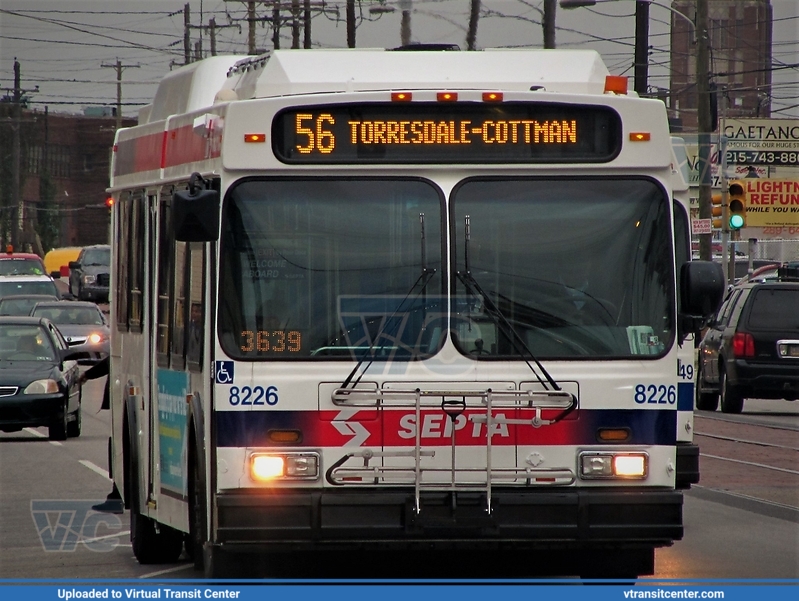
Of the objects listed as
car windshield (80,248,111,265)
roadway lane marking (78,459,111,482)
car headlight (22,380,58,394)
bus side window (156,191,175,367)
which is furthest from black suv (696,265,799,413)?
car windshield (80,248,111,265)

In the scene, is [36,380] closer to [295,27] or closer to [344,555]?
[344,555]

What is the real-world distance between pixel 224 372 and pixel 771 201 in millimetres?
50489

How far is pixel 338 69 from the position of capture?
866 centimetres

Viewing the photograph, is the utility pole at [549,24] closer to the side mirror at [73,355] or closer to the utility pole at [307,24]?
the side mirror at [73,355]

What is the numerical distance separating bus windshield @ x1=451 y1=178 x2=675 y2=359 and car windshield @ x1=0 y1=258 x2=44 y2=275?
44.2 meters

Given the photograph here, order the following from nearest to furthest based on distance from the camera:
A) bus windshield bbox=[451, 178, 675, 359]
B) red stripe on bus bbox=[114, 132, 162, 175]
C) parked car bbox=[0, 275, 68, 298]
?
1. bus windshield bbox=[451, 178, 675, 359]
2. red stripe on bus bbox=[114, 132, 162, 175]
3. parked car bbox=[0, 275, 68, 298]

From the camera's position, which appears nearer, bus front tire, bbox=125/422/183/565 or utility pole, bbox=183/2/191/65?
bus front tire, bbox=125/422/183/565

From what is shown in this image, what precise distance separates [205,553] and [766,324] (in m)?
16.2

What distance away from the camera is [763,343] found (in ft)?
76.3

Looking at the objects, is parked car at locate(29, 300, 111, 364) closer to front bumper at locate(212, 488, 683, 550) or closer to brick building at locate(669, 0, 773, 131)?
front bumper at locate(212, 488, 683, 550)

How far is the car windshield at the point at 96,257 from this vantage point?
59094 millimetres

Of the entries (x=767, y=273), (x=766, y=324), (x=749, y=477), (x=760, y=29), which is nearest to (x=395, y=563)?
(x=749, y=477)

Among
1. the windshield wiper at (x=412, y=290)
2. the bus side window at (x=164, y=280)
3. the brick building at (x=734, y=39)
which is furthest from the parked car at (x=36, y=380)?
the brick building at (x=734, y=39)

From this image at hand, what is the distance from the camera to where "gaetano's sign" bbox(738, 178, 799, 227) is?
2206 inches
